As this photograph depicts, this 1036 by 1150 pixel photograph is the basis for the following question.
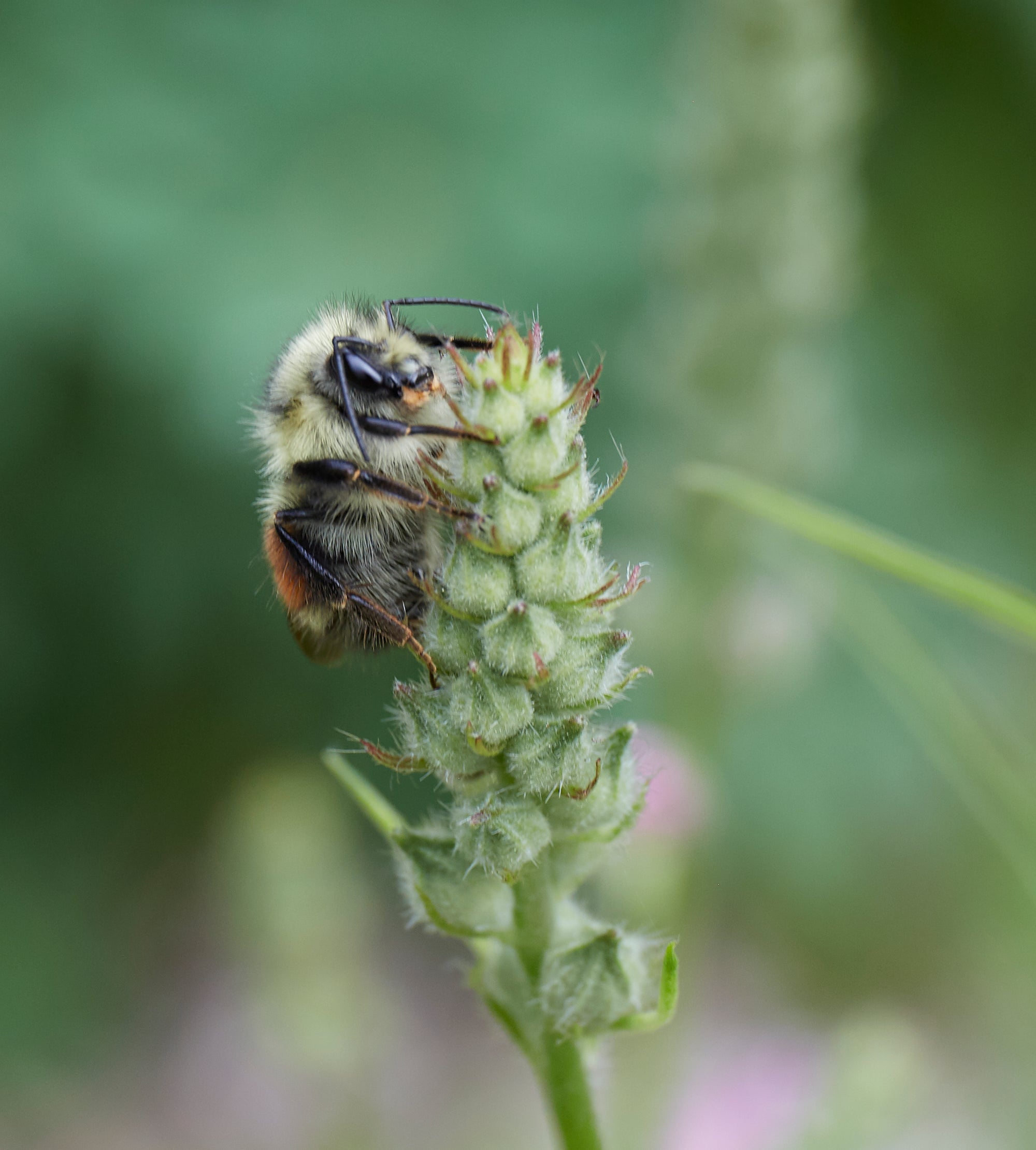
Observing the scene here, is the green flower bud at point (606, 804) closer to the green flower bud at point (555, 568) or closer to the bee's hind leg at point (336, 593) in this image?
the green flower bud at point (555, 568)

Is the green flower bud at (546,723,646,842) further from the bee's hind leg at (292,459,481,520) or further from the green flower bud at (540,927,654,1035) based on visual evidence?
the bee's hind leg at (292,459,481,520)

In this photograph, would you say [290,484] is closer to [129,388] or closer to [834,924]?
[129,388]

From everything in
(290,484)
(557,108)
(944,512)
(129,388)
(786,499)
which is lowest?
(786,499)

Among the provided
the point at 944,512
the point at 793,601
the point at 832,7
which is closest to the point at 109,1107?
the point at 793,601

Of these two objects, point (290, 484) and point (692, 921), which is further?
point (692, 921)

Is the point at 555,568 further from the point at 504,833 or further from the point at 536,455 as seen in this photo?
the point at 504,833

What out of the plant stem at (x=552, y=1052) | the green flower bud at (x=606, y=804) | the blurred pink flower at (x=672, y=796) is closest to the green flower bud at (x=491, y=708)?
the green flower bud at (x=606, y=804)
